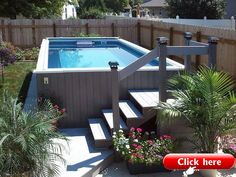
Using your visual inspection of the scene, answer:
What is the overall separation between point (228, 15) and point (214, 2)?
8887 mm

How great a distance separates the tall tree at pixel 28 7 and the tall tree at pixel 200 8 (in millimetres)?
13395

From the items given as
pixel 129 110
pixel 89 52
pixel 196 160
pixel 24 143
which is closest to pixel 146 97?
pixel 129 110

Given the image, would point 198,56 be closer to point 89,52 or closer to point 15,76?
point 15,76

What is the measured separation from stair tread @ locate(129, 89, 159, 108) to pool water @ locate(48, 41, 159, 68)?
527 centimetres

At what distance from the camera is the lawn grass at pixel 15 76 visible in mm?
9552

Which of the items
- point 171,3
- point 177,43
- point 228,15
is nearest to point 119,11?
point 228,15

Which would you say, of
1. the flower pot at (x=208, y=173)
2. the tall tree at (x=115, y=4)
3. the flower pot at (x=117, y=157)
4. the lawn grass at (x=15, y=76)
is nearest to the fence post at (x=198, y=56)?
the lawn grass at (x=15, y=76)

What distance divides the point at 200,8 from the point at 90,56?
20.3 meters

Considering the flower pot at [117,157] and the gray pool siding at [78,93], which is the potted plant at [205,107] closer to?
the flower pot at [117,157]

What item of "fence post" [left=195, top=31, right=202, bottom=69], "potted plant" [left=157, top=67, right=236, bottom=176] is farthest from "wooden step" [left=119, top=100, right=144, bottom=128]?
"fence post" [left=195, top=31, right=202, bottom=69]

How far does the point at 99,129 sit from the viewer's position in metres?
6.30

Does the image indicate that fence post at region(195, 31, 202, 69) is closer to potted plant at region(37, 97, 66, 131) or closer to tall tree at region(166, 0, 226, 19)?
potted plant at region(37, 97, 66, 131)

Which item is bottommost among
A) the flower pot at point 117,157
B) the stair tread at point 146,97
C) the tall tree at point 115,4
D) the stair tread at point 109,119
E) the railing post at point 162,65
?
the flower pot at point 117,157

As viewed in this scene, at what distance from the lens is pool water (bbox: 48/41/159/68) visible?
1310cm
